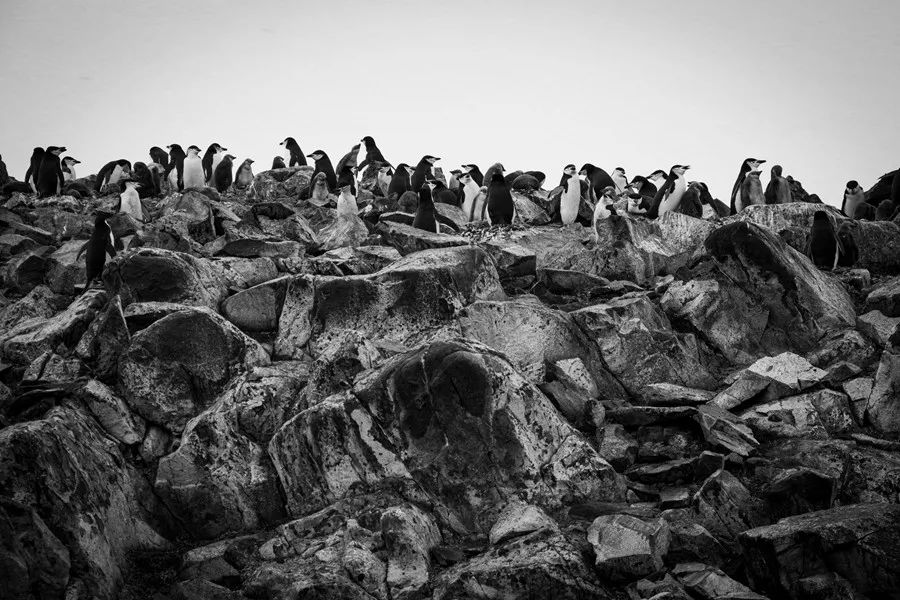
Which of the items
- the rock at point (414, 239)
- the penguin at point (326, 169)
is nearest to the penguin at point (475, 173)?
the penguin at point (326, 169)

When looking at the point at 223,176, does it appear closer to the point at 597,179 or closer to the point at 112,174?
the point at 112,174

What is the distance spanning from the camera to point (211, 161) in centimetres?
2969

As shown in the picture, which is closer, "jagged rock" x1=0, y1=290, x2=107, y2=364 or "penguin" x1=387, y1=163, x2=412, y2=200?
"jagged rock" x1=0, y1=290, x2=107, y2=364

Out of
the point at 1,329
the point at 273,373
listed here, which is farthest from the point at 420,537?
the point at 1,329

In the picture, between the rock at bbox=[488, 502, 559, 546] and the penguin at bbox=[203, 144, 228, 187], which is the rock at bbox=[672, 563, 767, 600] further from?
the penguin at bbox=[203, 144, 228, 187]

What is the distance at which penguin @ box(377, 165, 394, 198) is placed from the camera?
1131 inches

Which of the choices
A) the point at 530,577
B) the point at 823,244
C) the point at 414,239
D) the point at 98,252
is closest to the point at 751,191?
the point at 823,244

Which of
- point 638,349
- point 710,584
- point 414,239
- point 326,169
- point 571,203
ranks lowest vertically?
point 710,584

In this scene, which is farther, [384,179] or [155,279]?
[384,179]

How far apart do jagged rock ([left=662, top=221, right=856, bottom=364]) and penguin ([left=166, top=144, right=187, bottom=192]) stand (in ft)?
61.1

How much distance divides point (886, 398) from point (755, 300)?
3.45m

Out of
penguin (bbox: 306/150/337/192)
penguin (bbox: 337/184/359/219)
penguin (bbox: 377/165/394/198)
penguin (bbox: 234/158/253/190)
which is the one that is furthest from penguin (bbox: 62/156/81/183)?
penguin (bbox: 337/184/359/219)

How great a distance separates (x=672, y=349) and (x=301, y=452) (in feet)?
23.4

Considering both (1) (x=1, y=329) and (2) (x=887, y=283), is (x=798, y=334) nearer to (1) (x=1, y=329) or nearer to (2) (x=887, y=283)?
(2) (x=887, y=283)
